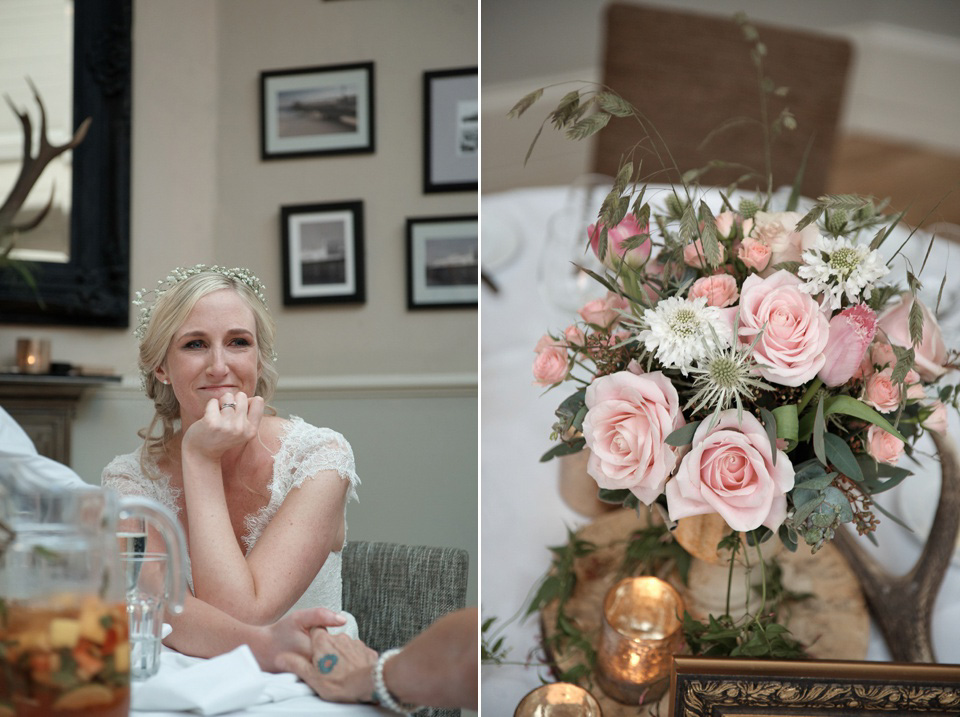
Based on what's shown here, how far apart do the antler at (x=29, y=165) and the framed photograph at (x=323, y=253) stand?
20cm

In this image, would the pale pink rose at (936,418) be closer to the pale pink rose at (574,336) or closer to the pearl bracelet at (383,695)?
the pale pink rose at (574,336)

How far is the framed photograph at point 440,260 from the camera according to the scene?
0.77 metres

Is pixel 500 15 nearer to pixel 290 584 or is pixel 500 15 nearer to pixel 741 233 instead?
pixel 741 233

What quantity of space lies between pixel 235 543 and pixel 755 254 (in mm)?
548

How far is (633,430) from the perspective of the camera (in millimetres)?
770

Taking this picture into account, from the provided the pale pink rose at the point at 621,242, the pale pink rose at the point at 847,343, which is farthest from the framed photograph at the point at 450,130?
the pale pink rose at the point at 847,343

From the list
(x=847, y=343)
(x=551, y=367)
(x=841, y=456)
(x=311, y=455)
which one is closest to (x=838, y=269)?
(x=847, y=343)

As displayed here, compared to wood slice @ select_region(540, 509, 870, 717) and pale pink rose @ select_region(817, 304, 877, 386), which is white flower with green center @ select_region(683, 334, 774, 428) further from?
wood slice @ select_region(540, 509, 870, 717)

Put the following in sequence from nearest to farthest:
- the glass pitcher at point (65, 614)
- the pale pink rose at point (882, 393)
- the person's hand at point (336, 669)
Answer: the glass pitcher at point (65, 614), the person's hand at point (336, 669), the pale pink rose at point (882, 393)

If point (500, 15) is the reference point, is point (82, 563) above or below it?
below

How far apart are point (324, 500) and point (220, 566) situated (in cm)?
10

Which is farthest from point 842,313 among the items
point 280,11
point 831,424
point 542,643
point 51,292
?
point 51,292

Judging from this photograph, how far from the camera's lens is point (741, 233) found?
88 centimetres

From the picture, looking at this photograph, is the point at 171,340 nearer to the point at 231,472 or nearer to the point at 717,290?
the point at 231,472
